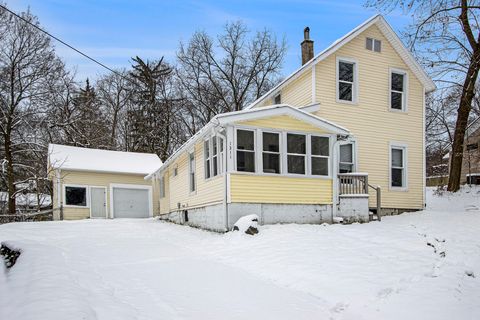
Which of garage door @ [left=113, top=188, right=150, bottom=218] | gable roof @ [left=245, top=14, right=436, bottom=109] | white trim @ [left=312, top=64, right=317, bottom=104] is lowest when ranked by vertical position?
garage door @ [left=113, top=188, right=150, bottom=218]

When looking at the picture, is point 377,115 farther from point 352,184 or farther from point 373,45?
point 352,184

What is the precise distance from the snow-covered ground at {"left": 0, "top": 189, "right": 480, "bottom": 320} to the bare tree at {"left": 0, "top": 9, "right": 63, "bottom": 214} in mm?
12872

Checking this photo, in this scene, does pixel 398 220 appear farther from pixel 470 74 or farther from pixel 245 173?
pixel 470 74

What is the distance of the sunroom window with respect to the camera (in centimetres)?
1527

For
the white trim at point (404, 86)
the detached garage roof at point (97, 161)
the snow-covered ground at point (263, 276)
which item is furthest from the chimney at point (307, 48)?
the detached garage roof at point (97, 161)

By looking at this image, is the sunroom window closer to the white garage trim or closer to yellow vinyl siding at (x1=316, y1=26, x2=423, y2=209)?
yellow vinyl siding at (x1=316, y1=26, x2=423, y2=209)

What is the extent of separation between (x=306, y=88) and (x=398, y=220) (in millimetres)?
5993

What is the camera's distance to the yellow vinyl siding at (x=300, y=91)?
591 inches

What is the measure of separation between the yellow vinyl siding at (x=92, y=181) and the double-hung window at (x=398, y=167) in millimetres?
13650

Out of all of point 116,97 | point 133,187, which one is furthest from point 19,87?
point 116,97

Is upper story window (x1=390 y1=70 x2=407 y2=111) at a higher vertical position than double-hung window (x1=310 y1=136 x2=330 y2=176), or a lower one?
higher

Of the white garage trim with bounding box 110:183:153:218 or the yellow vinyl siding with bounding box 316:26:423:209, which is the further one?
the white garage trim with bounding box 110:183:153:218

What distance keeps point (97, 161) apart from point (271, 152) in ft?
45.8

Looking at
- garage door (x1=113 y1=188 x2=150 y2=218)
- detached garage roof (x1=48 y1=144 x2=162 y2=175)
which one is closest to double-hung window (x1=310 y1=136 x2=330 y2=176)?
detached garage roof (x1=48 y1=144 x2=162 y2=175)
